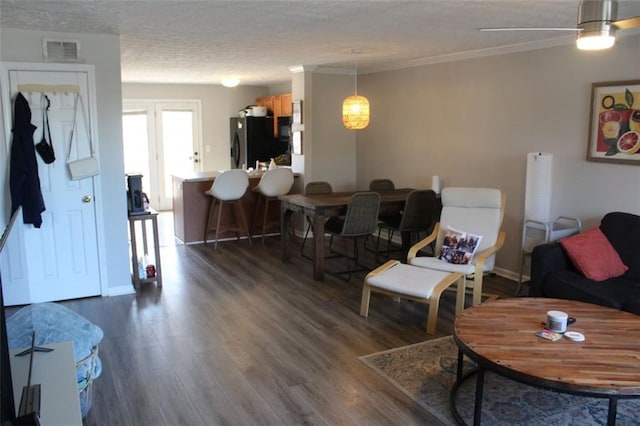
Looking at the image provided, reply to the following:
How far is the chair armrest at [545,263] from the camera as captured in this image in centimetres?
418

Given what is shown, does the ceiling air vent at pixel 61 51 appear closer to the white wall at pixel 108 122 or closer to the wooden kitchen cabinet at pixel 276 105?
the white wall at pixel 108 122

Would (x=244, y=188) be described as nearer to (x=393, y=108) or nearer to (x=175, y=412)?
(x=393, y=108)

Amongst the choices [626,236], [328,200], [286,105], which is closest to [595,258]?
[626,236]

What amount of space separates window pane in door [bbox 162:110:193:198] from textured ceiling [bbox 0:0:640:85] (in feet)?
10.6

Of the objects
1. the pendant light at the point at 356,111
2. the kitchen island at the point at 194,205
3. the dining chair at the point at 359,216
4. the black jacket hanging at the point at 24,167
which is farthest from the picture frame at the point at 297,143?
the black jacket hanging at the point at 24,167

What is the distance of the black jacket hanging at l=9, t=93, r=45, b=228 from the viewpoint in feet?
14.1

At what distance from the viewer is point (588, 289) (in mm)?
3826

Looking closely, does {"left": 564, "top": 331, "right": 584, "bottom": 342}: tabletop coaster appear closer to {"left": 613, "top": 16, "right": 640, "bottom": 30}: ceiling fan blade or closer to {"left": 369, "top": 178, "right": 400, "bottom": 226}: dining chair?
{"left": 613, "top": 16, "right": 640, "bottom": 30}: ceiling fan blade

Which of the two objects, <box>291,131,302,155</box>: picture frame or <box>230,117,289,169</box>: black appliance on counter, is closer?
<box>291,131,302,155</box>: picture frame

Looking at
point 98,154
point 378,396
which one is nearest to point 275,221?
point 98,154

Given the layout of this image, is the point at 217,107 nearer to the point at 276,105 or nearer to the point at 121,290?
the point at 276,105

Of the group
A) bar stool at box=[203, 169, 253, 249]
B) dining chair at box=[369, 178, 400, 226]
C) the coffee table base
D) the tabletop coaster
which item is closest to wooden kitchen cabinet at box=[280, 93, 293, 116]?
bar stool at box=[203, 169, 253, 249]

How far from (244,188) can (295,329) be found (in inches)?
121

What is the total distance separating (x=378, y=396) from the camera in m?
3.12
